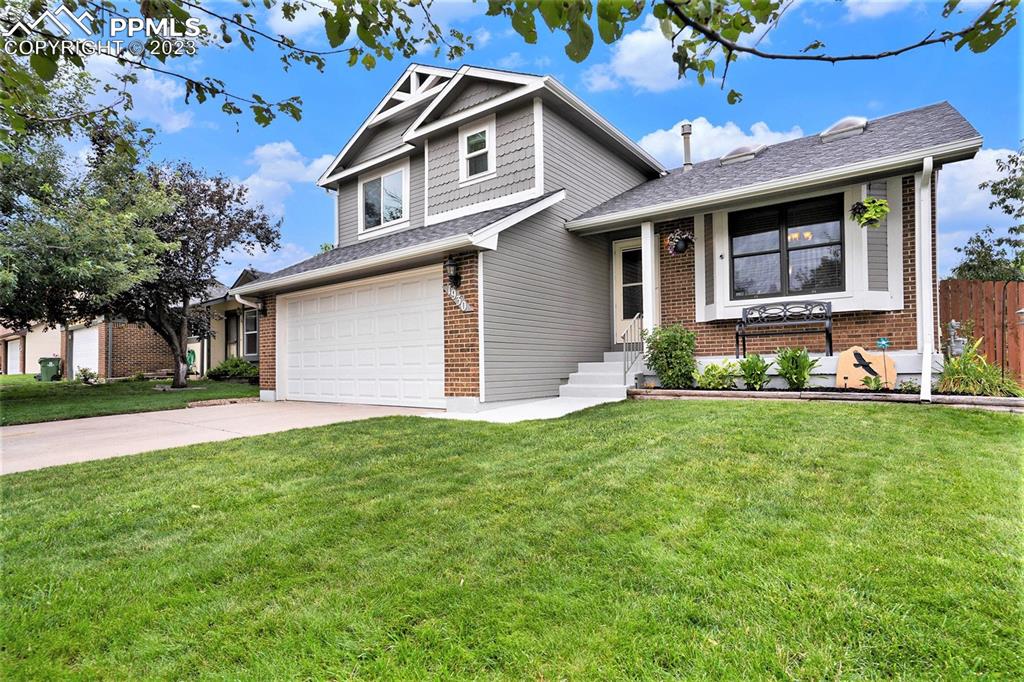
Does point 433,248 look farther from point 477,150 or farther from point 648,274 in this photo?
point 648,274

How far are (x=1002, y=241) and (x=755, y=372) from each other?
1763cm

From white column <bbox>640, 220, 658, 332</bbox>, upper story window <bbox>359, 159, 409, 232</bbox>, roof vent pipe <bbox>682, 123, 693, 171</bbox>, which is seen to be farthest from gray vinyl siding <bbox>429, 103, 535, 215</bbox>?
roof vent pipe <bbox>682, 123, 693, 171</bbox>

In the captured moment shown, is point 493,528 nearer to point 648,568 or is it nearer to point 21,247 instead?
point 648,568

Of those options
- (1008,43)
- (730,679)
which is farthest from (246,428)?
(1008,43)

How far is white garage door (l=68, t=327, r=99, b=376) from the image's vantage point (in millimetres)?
19422

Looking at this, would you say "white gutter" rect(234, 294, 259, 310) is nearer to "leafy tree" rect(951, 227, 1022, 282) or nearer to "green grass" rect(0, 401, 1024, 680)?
"green grass" rect(0, 401, 1024, 680)

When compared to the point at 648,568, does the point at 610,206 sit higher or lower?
higher

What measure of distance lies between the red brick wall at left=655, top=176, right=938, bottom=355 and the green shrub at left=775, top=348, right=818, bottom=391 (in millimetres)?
479

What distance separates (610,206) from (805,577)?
803 cm

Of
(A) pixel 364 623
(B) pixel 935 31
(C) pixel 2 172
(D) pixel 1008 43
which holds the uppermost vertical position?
(C) pixel 2 172

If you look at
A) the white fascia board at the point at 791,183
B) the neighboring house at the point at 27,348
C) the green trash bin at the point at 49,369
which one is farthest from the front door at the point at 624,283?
the neighboring house at the point at 27,348

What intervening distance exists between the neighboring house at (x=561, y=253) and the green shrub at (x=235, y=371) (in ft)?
19.1

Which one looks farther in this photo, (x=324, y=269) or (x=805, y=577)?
(x=324, y=269)

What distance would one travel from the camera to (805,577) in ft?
6.82
